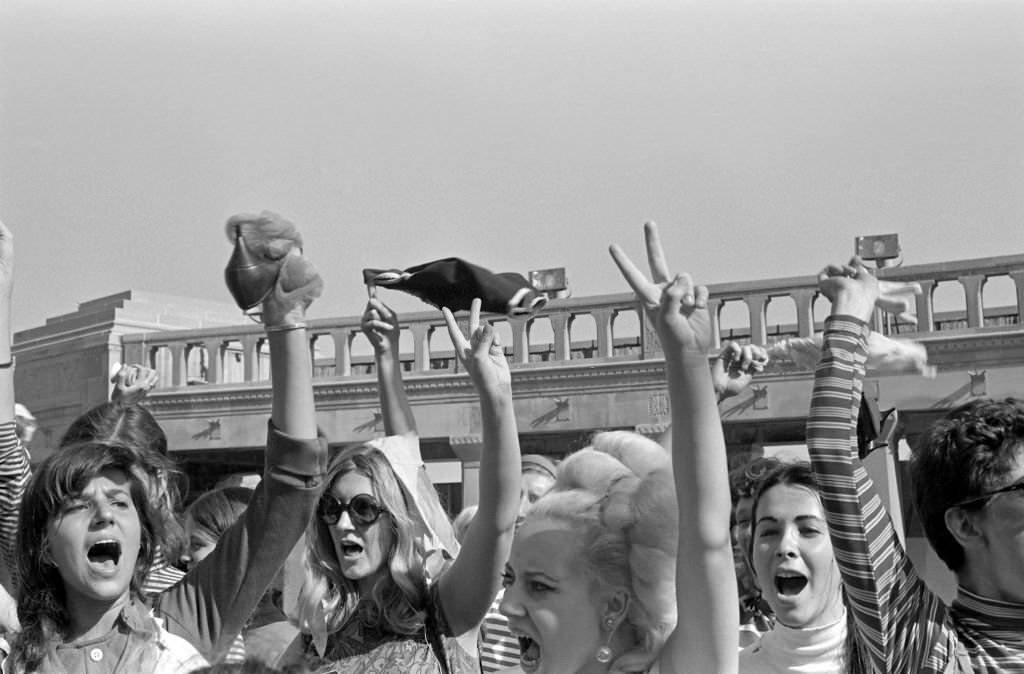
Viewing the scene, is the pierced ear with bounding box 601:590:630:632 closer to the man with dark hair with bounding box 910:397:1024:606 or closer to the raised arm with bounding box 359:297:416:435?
the man with dark hair with bounding box 910:397:1024:606

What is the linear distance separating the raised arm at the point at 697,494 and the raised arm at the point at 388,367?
160 centimetres

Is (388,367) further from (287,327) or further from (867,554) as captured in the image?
(867,554)

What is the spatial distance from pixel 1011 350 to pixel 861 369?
12066 millimetres

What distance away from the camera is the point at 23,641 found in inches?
124

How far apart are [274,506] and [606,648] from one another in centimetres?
106

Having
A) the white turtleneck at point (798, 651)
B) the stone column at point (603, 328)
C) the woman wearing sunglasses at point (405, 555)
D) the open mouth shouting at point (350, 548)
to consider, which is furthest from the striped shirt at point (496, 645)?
the stone column at point (603, 328)

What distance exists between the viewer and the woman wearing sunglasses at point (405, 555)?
3.32 m

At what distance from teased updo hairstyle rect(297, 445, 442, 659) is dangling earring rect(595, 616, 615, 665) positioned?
2.40ft

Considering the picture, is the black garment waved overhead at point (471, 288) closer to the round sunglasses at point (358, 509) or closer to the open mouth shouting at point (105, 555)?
the round sunglasses at point (358, 509)

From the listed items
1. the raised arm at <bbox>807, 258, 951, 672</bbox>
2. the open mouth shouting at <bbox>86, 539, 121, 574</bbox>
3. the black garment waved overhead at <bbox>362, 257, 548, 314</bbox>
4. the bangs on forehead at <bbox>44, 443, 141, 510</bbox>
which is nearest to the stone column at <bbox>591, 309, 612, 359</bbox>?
the black garment waved overhead at <bbox>362, 257, 548, 314</bbox>

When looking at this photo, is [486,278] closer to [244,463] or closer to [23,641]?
[23,641]

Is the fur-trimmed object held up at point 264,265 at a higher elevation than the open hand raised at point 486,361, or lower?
higher

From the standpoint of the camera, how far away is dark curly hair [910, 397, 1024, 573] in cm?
254

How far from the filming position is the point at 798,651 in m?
3.55
